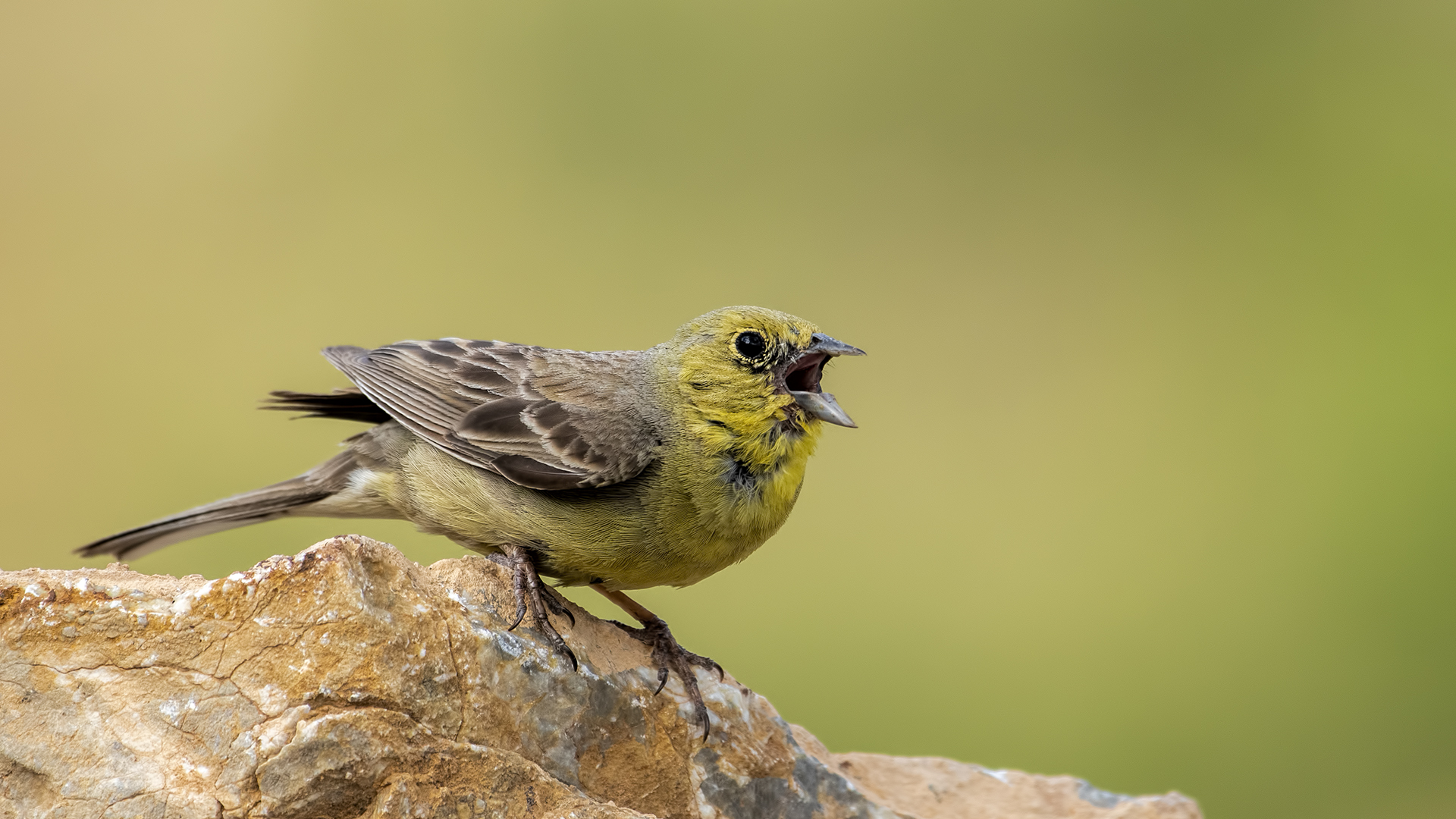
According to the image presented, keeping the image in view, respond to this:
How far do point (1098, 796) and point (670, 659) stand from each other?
240 cm

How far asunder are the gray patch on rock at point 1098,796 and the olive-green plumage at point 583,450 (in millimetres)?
2125

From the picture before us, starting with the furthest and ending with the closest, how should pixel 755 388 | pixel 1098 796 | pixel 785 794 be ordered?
pixel 1098 796 → pixel 755 388 → pixel 785 794

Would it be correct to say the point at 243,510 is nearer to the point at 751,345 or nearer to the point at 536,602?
the point at 536,602

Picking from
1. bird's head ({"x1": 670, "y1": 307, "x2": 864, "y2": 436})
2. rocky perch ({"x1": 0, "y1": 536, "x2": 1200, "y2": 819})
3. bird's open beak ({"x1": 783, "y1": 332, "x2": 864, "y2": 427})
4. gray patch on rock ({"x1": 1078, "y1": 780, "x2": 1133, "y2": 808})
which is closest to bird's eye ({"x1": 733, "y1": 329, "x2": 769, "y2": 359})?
bird's head ({"x1": 670, "y1": 307, "x2": 864, "y2": 436})

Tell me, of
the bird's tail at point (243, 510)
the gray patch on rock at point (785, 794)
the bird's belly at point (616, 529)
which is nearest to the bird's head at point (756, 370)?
the bird's belly at point (616, 529)

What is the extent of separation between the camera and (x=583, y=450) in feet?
17.0

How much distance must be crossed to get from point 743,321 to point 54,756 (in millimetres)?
3153

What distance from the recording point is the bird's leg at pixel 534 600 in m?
4.55

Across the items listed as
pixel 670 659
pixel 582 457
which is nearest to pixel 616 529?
pixel 582 457

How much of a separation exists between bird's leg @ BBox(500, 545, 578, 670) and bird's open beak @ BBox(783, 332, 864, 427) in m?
1.40

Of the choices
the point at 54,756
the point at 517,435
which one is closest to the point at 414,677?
the point at 54,756

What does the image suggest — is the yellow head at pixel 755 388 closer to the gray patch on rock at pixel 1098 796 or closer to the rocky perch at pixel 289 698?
the rocky perch at pixel 289 698

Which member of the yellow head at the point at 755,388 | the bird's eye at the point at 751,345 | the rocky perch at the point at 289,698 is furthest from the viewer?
the bird's eye at the point at 751,345

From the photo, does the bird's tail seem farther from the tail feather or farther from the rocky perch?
the rocky perch
